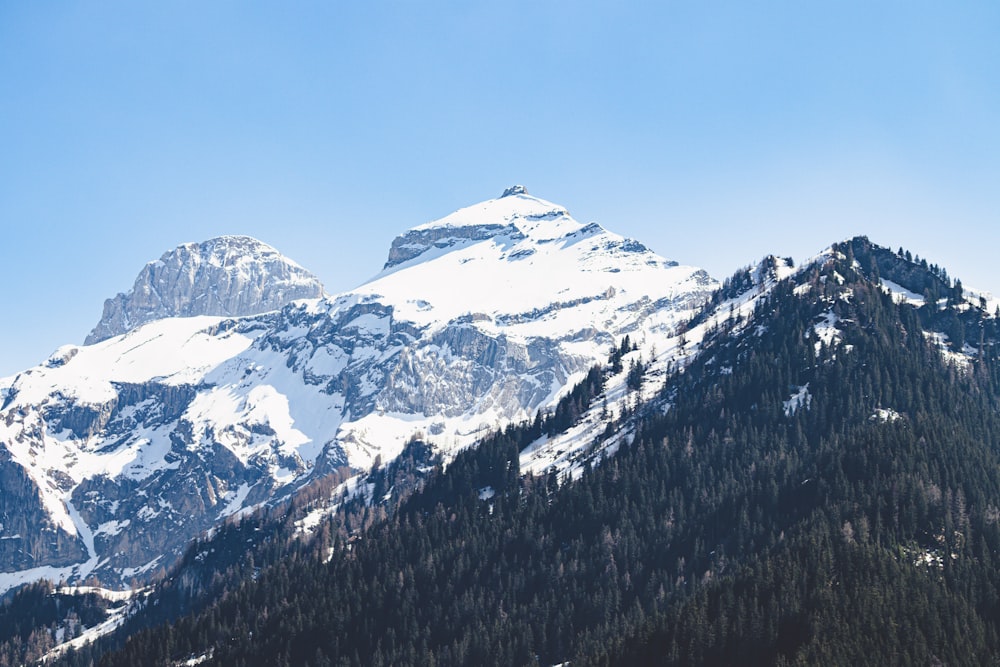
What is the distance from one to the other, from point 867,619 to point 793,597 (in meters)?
→ 13.0

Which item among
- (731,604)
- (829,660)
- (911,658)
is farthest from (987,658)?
(731,604)

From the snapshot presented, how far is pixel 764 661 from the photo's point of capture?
183 metres

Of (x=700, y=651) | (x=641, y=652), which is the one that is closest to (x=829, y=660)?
(x=700, y=651)

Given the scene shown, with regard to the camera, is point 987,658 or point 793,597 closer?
point 987,658

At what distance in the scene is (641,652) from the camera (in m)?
199

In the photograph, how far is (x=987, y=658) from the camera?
176 metres

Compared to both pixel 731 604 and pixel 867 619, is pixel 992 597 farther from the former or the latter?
pixel 731 604

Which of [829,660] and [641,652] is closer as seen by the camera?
[829,660]

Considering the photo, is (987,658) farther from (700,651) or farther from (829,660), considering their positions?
(700,651)

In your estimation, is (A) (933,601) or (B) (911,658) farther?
(A) (933,601)

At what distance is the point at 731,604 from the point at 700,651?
11156 millimetres

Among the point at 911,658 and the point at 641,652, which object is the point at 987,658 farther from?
the point at 641,652

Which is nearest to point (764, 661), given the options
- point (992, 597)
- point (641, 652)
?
point (641, 652)

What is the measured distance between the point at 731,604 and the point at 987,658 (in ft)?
133
